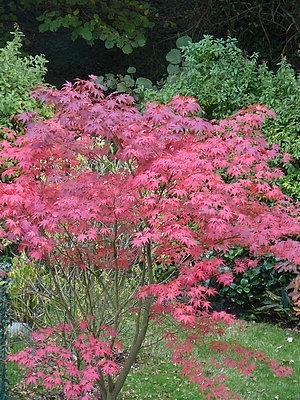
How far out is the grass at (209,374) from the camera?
4.68 meters

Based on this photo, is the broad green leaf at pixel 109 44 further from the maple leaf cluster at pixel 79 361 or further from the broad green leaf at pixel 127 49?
the maple leaf cluster at pixel 79 361

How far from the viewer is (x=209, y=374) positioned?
4.95 metres

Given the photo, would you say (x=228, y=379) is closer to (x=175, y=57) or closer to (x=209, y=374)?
(x=209, y=374)

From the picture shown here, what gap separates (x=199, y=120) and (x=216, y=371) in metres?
2.49

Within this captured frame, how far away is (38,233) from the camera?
3371mm

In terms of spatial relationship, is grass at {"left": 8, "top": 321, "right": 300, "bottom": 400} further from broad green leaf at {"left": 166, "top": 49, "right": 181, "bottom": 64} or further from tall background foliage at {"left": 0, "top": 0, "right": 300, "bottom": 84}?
tall background foliage at {"left": 0, "top": 0, "right": 300, "bottom": 84}

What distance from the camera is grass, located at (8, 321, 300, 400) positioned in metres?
4.68

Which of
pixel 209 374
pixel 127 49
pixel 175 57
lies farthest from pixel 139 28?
pixel 209 374

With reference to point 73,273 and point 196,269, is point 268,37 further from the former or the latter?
point 196,269

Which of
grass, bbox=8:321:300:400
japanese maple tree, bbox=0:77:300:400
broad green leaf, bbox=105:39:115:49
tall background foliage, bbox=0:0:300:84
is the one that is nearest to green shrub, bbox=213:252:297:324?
grass, bbox=8:321:300:400

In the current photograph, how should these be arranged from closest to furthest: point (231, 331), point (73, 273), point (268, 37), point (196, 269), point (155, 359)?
point (196, 269), point (73, 273), point (155, 359), point (231, 331), point (268, 37)

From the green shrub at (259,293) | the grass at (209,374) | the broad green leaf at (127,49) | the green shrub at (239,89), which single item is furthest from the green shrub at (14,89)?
the grass at (209,374)

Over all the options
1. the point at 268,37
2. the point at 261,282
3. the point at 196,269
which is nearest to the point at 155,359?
the point at 261,282

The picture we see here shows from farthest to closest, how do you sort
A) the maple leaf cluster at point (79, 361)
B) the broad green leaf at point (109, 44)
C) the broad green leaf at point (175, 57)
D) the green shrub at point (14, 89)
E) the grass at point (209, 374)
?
1. the broad green leaf at point (109, 44)
2. the broad green leaf at point (175, 57)
3. the green shrub at point (14, 89)
4. the grass at point (209, 374)
5. the maple leaf cluster at point (79, 361)
